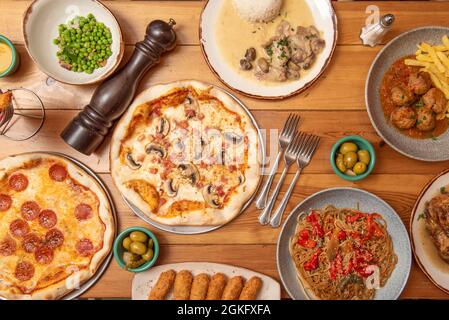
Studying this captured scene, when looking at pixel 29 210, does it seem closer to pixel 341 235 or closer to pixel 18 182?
pixel 18 182

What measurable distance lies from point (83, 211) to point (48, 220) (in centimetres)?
30

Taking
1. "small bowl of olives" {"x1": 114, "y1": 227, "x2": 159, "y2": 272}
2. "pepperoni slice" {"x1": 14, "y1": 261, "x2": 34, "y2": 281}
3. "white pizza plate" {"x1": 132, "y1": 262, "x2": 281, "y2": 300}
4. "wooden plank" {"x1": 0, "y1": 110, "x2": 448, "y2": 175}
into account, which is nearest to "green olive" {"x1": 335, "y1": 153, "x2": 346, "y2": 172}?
"wooden plank" {"x1": 0, "y1": 110, "x2": 448, "y2": 175}

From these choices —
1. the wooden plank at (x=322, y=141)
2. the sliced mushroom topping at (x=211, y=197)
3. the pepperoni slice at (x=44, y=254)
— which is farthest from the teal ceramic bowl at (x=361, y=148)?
the pepperoni slice at (x=44, y=254)

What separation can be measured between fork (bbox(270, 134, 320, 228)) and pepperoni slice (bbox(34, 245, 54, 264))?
1833 mm

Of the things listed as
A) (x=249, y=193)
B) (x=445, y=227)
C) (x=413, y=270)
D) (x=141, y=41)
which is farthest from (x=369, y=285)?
(x=141, y=41)

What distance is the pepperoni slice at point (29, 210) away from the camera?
3.78 metres

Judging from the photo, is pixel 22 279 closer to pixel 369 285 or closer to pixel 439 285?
pixel 369 285

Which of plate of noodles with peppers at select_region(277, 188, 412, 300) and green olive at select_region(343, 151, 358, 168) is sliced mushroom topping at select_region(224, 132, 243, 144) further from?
green olive at select_region(343, 151, 358, 168)

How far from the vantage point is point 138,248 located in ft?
11.9

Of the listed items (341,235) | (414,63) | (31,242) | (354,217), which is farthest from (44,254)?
(414,63)

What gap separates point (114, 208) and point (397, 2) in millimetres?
3004

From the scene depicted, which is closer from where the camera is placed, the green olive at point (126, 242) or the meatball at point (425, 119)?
the green olive at point (126, 242)

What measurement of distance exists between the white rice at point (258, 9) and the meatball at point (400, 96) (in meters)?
1.18

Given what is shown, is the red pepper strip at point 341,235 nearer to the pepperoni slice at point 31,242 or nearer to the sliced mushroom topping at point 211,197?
the sliced mushroom topping at point 211,197
